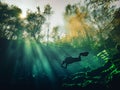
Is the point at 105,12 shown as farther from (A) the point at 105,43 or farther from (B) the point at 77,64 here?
(B) the point at 77,64

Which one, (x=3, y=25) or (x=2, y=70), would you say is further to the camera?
(x=3, y=25)

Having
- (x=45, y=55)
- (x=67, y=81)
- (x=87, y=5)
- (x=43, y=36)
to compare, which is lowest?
(x=67, y=81)

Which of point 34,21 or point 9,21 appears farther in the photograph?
point 34,21

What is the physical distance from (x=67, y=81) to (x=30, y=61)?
10.6m

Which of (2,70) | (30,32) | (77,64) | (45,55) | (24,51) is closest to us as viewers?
(2,70)

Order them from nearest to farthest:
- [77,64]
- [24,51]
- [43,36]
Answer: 1. [24,51]
2. [77,64]
3. [43,36]

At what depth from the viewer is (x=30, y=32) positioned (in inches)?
2280

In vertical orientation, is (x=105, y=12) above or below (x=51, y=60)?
above

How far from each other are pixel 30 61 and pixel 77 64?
22.6 meters

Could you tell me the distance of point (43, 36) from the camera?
6259 cm

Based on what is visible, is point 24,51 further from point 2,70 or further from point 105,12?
point 105,12

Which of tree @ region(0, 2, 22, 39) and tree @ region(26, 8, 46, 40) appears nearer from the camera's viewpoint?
tree @ region(0, 2, 22, 39)

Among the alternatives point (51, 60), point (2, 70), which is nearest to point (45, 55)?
point (51, 60)

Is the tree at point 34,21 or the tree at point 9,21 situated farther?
the tree at point 34,21
